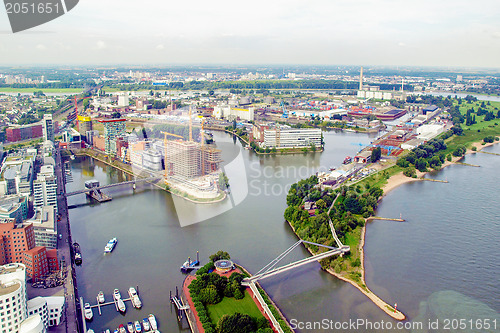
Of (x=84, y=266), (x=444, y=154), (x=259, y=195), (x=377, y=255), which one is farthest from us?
(x=444, y=154)

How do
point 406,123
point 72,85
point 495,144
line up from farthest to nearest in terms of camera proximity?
point 72,85
point 406,123
point 495,144

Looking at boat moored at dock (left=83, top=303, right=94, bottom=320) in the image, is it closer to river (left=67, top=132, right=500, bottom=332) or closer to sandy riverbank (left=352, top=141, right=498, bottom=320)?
river (left=67, top=132, right=500, bottom=332)

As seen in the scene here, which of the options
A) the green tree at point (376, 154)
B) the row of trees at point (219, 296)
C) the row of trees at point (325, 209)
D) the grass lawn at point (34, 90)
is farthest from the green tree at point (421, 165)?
the grass lawn at point (34, 90)

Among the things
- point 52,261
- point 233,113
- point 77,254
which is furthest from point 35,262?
point 233,113

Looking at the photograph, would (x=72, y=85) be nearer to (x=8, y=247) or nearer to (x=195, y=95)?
(x=195, y=95)

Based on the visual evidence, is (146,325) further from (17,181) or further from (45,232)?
(17,181)

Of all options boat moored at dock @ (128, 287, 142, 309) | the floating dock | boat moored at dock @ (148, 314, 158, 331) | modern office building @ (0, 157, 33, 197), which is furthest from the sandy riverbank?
modern office building @ (0, 157, 33, 197)

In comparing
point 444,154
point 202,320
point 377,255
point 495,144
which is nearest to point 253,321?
point 202,320
